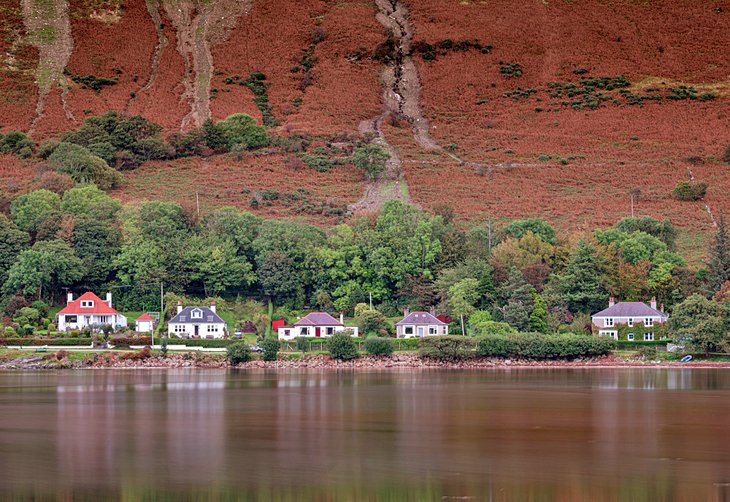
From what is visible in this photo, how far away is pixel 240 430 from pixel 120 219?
65.1 metres

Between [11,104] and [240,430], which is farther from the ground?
[11,104]

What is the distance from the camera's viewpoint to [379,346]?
76.8 meters

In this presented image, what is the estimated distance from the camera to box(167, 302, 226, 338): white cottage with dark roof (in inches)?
3310

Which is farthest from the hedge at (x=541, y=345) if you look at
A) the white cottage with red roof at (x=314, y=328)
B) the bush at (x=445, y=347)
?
the white cottage with red roof at (x=314, y=328)

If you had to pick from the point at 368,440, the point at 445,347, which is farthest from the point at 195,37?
the point at 368,440

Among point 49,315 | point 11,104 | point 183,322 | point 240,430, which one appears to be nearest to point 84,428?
point 240,430

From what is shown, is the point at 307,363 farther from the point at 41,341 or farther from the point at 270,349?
the point at 41,341

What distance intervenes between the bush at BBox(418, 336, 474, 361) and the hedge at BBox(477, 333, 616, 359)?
1.03 meters

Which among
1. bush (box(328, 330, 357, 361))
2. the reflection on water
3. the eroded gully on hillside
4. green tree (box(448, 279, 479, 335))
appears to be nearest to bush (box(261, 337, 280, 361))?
bush (box(328, 330, 357, 361))

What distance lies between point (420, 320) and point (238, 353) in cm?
1555

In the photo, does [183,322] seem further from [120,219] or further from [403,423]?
[403,423]

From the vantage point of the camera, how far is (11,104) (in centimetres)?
17100

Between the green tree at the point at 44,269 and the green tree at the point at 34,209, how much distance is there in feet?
21.8

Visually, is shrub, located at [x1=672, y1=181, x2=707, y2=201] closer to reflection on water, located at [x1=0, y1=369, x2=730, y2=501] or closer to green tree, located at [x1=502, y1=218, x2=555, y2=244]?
green tree, located at [x1=502, y1=218, x2=555, y2=244]
